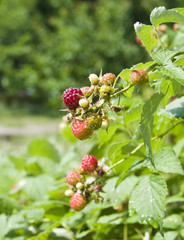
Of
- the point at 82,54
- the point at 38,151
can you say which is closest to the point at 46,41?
the point at 82,54

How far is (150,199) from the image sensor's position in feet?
1.56

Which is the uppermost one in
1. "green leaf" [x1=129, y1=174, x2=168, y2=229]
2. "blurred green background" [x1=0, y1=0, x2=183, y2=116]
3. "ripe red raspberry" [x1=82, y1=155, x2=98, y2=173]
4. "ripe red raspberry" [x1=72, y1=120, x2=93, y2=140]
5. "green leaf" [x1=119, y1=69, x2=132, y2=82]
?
"blurred green background" [x1=0, y1=0, x2=183, y2=116]

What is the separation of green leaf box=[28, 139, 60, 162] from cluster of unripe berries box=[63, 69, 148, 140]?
704 millimetres

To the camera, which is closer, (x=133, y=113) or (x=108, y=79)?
(x=108, y=79)

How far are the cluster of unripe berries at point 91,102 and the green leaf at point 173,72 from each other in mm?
27

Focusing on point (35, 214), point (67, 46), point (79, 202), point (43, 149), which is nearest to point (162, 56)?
point (79, 202)

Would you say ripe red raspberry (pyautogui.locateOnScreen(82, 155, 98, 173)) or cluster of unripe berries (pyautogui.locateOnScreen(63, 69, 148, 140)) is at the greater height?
cluster of unripe berries (pyautogui.locateOnScreen(63, 69, 148, 140))

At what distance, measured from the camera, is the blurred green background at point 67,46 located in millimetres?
7473

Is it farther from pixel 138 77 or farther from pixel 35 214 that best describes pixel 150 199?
pixel 35 214

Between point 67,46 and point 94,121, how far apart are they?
7.44 m

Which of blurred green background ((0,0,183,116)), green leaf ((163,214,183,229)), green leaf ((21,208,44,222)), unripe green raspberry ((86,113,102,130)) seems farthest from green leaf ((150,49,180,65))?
blurred green background ((0,0,183,116))

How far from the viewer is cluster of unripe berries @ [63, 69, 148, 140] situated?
1.34 feet

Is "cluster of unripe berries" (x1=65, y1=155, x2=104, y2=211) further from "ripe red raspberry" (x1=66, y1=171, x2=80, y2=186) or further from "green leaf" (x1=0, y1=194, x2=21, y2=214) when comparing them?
"green leaf" (x1=0, y1=194, x2=21, y2=214)

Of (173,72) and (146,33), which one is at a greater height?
(146,33)
